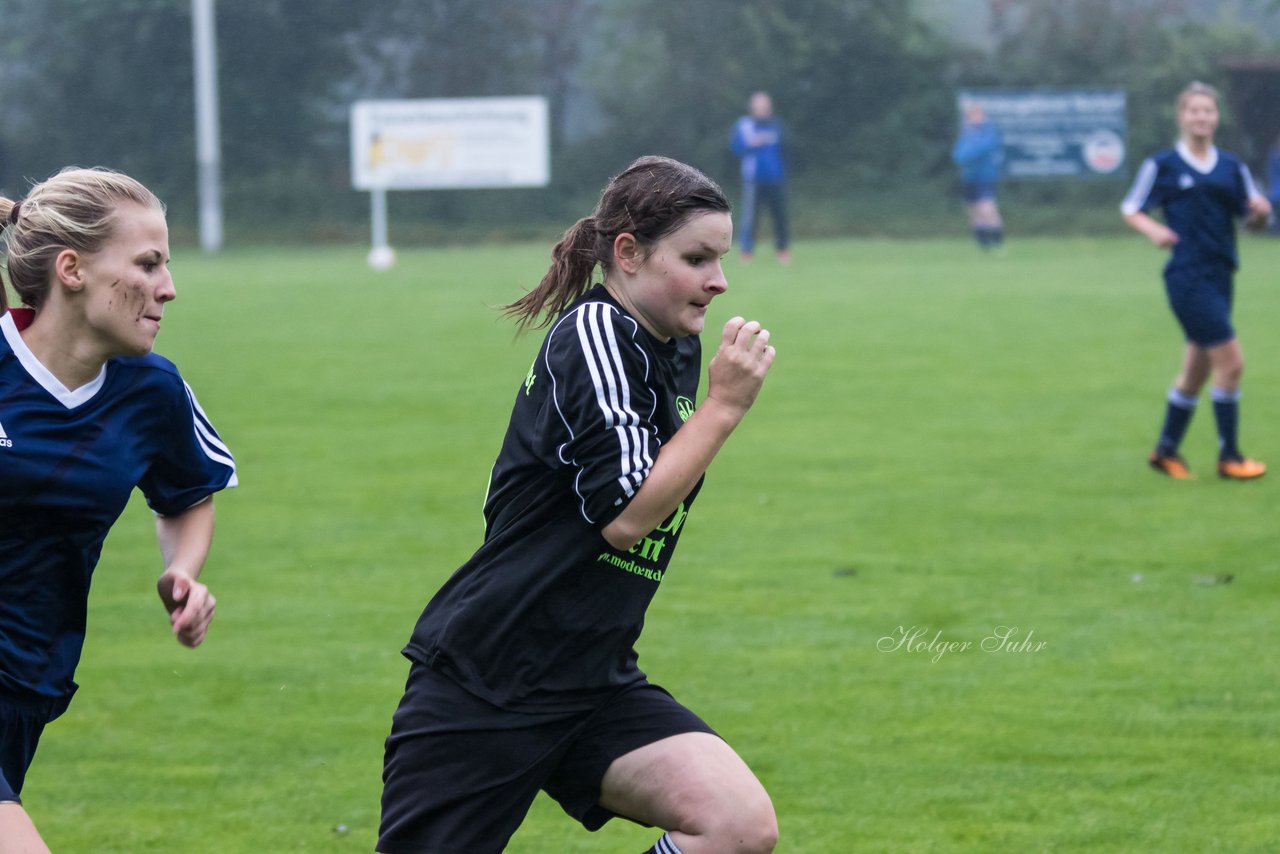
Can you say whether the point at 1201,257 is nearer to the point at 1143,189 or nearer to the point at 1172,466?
the point at 1143,189

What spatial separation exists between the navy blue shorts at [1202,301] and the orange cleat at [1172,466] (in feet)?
2.00

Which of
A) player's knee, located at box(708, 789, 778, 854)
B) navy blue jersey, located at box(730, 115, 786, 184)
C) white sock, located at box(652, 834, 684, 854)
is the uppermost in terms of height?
player's knee, located at box(708, 789, 778, 854)

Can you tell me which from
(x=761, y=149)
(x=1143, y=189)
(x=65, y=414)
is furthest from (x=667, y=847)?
(x=761, y=149)

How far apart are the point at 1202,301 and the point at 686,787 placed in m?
6.59

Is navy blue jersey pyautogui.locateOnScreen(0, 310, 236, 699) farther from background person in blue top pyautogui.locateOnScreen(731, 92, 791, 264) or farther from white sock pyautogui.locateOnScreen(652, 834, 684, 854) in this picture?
background person in blue top pyautogui.locateOnScreen(731, 92, 791, 264)

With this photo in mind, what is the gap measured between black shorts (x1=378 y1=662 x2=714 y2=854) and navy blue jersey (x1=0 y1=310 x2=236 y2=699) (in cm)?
60

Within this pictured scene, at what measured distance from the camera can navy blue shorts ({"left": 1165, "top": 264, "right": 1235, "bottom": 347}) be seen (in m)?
8.96

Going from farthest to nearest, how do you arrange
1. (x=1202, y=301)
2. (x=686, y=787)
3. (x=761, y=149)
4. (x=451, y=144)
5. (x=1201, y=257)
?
(x=451, y=144) < (x=761, y=149) < (x=1201, y=257) < (x=1202, y=301) < (x=686, y=787)

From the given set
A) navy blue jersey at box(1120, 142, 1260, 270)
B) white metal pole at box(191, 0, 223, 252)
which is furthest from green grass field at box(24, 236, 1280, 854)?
white metal pole at box(191, 0, 223, 252)

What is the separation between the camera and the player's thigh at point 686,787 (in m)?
3.07

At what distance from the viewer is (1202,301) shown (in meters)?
9.00

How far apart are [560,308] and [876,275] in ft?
64.7

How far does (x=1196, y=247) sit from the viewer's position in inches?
360

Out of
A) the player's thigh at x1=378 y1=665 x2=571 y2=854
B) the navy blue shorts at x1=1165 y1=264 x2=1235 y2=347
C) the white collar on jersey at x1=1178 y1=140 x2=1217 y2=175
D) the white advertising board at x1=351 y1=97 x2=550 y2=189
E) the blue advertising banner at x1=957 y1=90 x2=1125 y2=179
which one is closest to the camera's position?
the player's thigh at x1=378 y1=665 x2=571 y2=854
